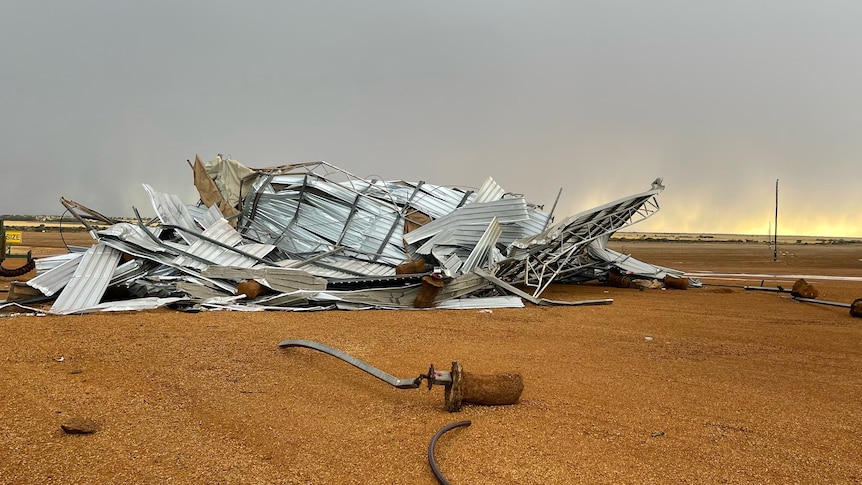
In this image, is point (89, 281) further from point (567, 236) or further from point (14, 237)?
point (567, 236)

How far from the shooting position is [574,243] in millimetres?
13758

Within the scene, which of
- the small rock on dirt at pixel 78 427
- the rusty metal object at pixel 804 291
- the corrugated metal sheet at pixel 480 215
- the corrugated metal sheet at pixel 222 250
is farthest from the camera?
the rusty metal object at pixel 804 291

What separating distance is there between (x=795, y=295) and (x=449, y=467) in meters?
14.3

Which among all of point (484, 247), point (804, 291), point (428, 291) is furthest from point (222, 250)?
point (804, 291)

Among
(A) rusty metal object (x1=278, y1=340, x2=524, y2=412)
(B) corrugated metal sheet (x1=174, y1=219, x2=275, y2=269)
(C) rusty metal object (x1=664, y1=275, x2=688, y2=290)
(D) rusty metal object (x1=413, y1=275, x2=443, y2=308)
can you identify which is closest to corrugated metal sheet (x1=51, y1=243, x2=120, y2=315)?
(B) corrugated metal sheet (x1=174, y1=219, x2=275, y2=269)

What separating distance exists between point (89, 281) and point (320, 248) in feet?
17.5

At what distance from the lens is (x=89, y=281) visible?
31.6ft

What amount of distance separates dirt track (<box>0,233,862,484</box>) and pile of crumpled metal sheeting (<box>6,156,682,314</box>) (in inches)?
72.0

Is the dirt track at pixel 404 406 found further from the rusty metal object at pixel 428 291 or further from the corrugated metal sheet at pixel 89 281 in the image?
the rusty metal object at pixel 428 291

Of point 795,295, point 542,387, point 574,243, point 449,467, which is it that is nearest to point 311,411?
point 449,467

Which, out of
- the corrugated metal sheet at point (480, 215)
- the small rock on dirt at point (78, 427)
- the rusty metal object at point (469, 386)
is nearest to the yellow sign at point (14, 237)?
the corrugated metal sheet at point (480, 215)

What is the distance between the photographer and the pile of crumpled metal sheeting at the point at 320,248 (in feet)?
33.6

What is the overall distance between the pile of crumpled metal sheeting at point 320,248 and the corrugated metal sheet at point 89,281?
21 millimetres

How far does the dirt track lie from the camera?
11.3 feet
